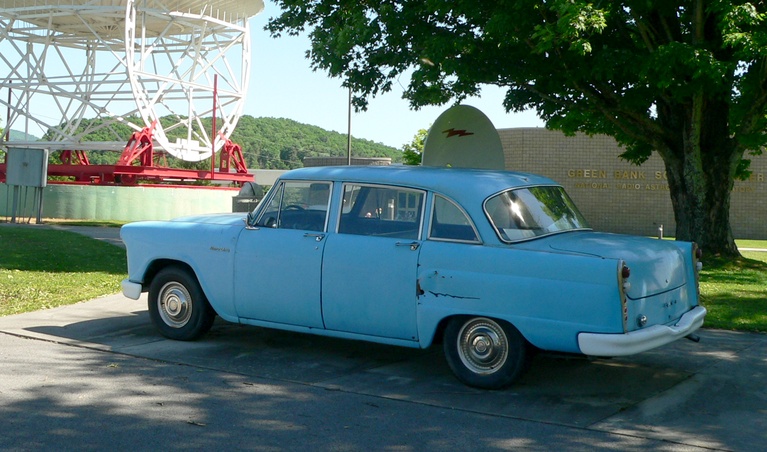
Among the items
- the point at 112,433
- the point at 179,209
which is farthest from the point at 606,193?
the point at 112,433

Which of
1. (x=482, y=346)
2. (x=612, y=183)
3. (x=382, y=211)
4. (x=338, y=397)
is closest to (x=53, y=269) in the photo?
(x=382, y=211)

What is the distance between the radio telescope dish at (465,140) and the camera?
41.1 ft

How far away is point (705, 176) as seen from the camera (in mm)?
17672

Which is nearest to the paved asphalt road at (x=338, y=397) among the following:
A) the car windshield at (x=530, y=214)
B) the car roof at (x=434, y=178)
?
the car windshield at (x=530, y=214)

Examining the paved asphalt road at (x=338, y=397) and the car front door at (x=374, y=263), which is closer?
the paved asphalt road at (x=338, y=397)

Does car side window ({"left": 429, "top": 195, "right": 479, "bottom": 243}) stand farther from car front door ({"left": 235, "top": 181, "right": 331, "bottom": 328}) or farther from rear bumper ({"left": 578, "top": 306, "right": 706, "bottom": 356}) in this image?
rear bumper ({"left": 578, "top": 306, "right": 706, "bottom": 356})

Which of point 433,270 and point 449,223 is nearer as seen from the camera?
point 433,270

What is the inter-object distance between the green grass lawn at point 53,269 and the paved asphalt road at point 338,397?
2277 millimetres

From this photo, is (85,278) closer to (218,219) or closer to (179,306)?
(179,306)

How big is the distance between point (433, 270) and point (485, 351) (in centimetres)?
72

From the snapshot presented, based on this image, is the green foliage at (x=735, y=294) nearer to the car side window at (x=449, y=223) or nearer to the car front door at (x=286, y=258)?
the car side window at (x=449, y=223)

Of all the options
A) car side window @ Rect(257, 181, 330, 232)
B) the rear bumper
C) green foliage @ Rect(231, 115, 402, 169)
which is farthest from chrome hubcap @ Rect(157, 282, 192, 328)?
green foliage @ Rect(231, 115, 402, 169)

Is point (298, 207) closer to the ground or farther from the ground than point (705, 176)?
closer to the ground

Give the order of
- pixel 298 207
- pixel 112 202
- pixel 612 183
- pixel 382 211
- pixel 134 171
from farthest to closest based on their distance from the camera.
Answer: pixel 612 183 < pixel 134 171 < pixel 112 202 < pixel 298 207 < pixel 382 211
